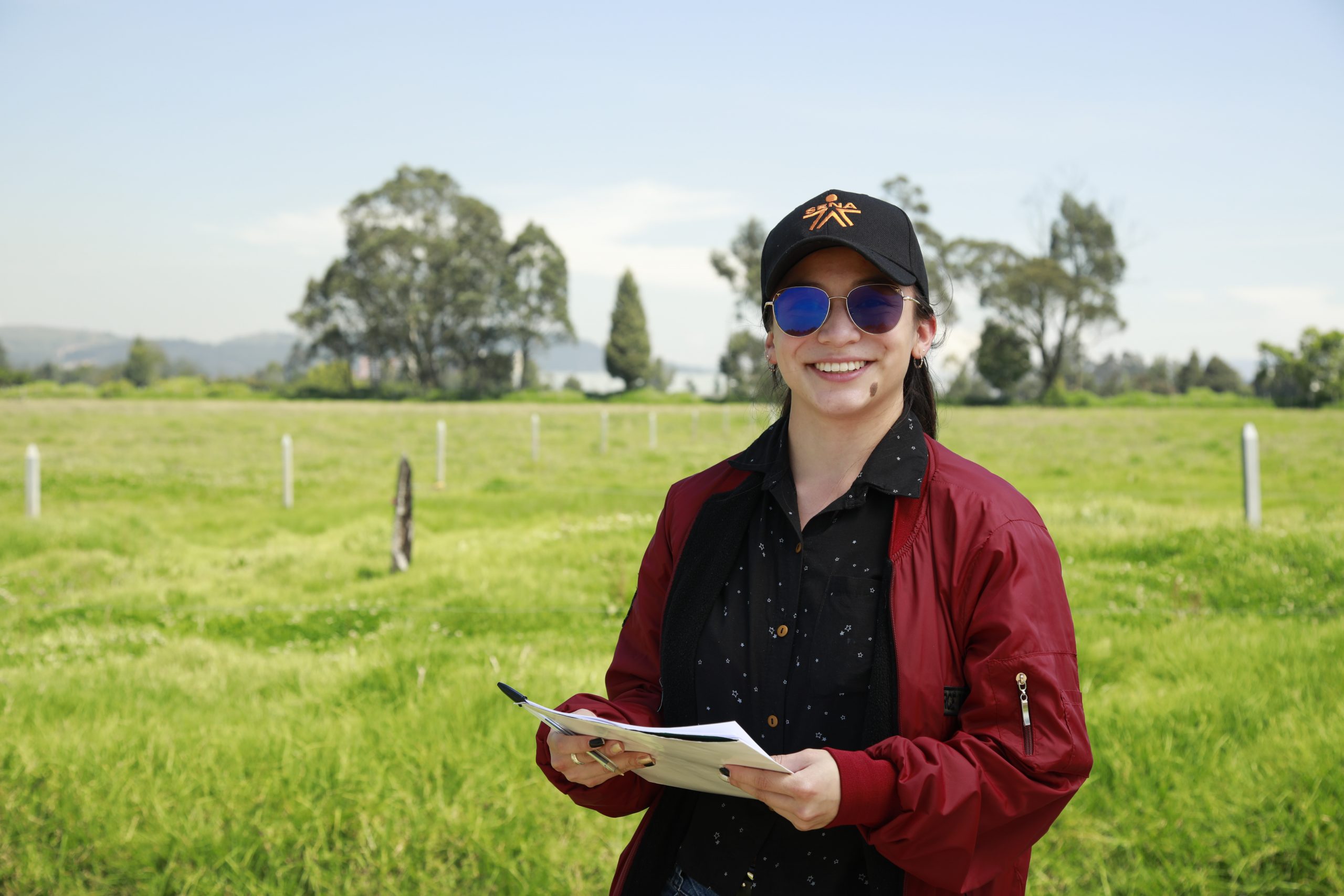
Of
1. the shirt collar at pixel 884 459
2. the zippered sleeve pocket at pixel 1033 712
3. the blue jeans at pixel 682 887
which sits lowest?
the blue jeans at pixel 682 887

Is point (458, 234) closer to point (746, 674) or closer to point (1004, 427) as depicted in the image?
point (1004, 427)

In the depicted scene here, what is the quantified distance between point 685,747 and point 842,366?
0.75m

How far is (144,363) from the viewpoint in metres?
89.2

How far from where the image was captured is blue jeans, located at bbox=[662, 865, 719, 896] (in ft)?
6.47

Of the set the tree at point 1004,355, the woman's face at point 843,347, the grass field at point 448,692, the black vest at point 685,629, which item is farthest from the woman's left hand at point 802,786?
the tree at point 1004,355

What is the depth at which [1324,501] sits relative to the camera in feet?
40.5

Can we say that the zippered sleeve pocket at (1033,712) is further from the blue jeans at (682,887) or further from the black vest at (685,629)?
the blue jeans at (682,887)

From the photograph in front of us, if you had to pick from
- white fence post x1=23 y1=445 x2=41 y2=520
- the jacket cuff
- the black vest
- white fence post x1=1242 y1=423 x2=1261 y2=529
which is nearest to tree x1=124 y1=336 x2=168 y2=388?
white fence post x1=23 y1=445 x2=41 y2=520

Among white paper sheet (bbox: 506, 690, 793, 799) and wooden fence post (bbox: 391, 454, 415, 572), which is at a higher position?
white paper sheet (bbox: 506, 690, 793, 799)

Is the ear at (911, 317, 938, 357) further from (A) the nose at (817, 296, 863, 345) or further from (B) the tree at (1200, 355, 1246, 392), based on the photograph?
(B) the tree at (1200, 355, 1246, 392)

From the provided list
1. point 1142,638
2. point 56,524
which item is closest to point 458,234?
point 56,524

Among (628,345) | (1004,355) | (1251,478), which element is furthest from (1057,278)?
(1251,478)

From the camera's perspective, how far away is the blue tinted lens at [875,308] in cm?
193

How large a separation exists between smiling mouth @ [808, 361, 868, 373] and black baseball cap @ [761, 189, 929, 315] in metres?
0.16
